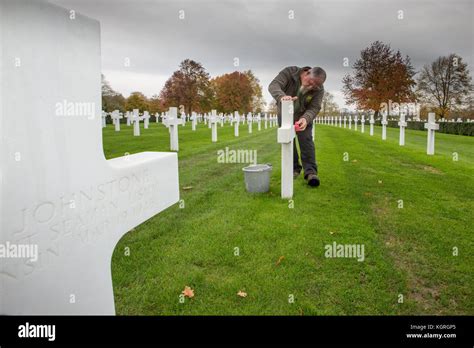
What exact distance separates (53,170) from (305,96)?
550 centimetres

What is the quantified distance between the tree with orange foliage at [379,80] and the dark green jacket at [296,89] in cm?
2508

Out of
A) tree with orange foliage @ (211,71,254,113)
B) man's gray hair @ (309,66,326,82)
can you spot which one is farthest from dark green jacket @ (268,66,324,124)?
tree with orange foliage @ (211,71,254,113)

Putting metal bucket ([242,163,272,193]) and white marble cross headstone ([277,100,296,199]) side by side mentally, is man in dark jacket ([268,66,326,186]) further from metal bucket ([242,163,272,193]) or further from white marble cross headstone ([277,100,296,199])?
metal bucket ([242,163,272,193])

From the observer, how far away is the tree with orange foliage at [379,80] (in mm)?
29062

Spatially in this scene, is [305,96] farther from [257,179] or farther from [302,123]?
Result: [257,179]

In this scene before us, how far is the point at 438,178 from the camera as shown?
692 cm

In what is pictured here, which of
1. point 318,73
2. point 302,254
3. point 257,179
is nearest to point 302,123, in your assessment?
point 318,73

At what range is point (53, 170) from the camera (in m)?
1.26

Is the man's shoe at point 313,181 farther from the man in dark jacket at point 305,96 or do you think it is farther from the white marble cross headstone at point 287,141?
the white marble cross headstone at point 287,141

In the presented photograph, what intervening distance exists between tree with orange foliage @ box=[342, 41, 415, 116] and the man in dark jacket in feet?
82.4

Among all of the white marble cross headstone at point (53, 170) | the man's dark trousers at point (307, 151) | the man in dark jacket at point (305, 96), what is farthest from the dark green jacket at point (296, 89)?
the white marble cross headstone at point (53, 170)

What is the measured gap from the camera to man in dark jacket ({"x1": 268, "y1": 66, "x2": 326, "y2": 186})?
236 inches
